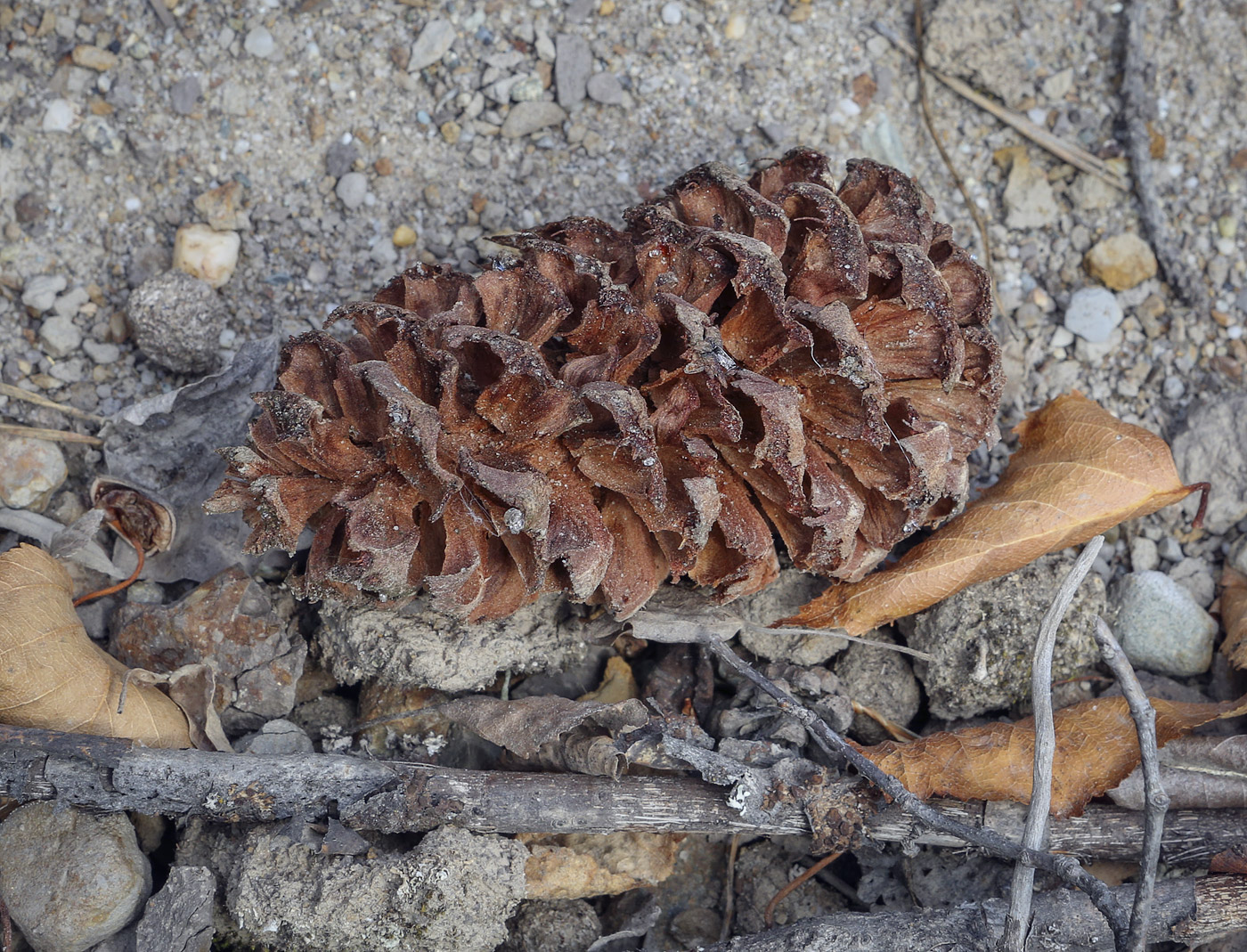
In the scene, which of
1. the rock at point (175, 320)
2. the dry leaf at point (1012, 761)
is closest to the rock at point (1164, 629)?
the dry leaf at point (1012, 761)

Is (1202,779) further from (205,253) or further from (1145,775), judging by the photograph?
(205,253)

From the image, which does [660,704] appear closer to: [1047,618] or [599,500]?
[599,500]

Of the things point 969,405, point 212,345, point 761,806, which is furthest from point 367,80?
point 761,806

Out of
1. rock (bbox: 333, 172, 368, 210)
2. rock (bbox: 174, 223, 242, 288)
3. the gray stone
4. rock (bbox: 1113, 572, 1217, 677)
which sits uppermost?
rock (bbox: 333, 172, 368, 210)

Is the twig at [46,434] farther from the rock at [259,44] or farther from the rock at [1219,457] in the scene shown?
the rock at [1219,457]

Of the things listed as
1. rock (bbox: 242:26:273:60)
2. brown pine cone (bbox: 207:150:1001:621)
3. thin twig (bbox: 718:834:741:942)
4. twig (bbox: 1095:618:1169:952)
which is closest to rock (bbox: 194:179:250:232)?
rock (bbox: 242:26:273:60)

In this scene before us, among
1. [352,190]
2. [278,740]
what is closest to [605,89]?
[352,190]

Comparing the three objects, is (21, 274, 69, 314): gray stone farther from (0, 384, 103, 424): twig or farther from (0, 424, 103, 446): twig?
(0, 424, 103, 446): twig
